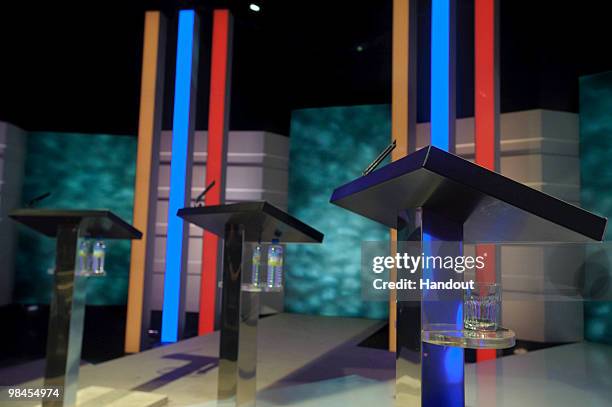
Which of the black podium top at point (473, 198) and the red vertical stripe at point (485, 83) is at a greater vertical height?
the red vertical stripe at point (485, 83)

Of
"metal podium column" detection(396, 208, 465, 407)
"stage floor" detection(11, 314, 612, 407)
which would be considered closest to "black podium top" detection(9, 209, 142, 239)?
"stage floor" detection(11, 314, 612, 407)

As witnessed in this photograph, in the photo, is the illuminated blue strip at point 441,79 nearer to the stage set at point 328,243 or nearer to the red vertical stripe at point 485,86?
the stage set at point 328,243

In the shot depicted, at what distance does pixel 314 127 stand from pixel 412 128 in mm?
2429

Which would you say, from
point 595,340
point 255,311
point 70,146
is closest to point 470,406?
point 255,311

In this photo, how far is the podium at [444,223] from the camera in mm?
959

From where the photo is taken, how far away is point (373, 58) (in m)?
5.52

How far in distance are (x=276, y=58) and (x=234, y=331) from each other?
168 inches

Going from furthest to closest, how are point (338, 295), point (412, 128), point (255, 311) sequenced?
1. point (338, 295)
2. point (412, 128)
3. point (255, 311)

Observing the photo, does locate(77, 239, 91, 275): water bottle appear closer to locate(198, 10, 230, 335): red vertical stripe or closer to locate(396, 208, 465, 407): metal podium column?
locate(396, 208, 465, 407): metal podium column

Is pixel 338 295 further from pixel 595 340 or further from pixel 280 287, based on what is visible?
pixel 280 287

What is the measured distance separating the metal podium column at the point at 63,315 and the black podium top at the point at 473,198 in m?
1.33

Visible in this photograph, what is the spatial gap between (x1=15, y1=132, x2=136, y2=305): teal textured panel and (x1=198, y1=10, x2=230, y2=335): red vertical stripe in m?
2.07

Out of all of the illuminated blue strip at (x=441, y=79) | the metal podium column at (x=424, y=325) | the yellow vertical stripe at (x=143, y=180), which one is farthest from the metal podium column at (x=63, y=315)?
the illuminated blue strip at (x=441, y=79)

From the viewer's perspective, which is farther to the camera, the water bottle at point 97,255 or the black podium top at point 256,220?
the water bottle at point 97,255
